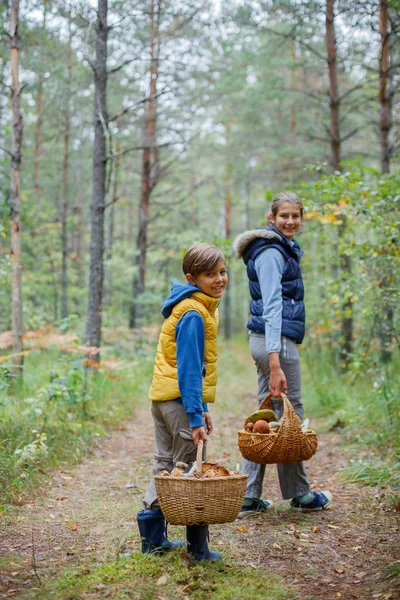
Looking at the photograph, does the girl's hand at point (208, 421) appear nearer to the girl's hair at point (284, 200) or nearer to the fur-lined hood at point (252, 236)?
the fur-lined hood at point (252, 236)

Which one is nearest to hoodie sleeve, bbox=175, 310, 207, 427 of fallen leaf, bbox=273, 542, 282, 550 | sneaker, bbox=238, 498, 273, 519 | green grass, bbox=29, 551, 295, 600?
green grass, bbox=29, 551, 295, 600

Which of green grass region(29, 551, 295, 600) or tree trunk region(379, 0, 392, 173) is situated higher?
tree trunk region(379, 0, 392, 173)

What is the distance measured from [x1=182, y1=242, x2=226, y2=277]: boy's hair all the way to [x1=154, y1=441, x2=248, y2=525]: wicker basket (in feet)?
3.27

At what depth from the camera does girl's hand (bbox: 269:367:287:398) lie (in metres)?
3.91

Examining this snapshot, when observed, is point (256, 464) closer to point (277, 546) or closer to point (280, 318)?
point (277, 546)

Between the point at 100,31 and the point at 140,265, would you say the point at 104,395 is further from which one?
the point at 140,265

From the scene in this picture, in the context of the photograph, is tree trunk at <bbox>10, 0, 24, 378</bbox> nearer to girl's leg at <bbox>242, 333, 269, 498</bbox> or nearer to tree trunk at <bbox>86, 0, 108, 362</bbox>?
tree trunk at <bbox>86, 0, 108, 362</bbox>

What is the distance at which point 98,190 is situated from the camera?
8375mm

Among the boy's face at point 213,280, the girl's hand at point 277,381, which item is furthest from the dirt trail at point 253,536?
the boy's face at point 213,280

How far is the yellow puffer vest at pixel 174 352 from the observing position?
3080mm

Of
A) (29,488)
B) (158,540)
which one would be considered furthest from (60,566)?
(29,488)

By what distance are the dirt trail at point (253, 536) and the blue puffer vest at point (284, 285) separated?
132cm

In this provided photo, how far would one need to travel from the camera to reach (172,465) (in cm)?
324

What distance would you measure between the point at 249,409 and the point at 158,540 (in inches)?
219
